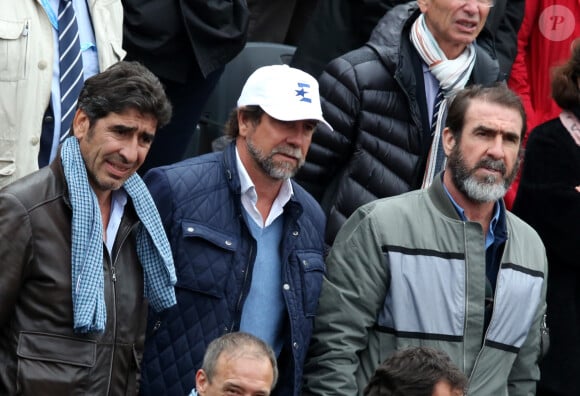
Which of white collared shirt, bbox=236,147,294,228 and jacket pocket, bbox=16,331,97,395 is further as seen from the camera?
white collared shirt, bbox=236,147,294,228

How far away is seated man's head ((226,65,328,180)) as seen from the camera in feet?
21.0

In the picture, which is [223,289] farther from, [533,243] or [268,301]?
[533,243]

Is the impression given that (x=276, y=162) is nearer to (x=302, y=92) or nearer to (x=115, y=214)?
(x=302, y=92)

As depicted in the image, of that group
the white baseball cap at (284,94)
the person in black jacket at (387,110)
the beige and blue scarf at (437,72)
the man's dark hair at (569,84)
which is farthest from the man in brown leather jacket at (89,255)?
the man's dark hair at (569,84)

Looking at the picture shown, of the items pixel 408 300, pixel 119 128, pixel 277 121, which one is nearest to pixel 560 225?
pixel 408 300

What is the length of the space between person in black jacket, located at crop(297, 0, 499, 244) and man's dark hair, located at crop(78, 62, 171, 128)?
1521 mm

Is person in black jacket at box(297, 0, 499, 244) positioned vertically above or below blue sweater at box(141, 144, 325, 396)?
above

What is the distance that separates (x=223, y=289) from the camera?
6.16m

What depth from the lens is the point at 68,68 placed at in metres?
6.39

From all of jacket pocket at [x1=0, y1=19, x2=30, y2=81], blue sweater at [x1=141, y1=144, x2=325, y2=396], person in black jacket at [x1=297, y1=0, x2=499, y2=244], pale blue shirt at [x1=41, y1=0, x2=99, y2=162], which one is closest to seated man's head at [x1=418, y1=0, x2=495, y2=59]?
person in black jacket at [x1=297, y1=0, x2=499, y2=244]

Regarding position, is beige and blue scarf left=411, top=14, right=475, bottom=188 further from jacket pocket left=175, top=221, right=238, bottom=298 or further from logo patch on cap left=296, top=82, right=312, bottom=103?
jacket pocket left=175, top=221, right=238, bottom=298

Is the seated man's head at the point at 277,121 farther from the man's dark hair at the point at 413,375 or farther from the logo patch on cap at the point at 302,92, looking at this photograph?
the man's dark hair at the point at 413,375

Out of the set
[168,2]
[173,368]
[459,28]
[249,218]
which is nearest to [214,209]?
[249,218]

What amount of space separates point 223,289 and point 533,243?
1521mm
